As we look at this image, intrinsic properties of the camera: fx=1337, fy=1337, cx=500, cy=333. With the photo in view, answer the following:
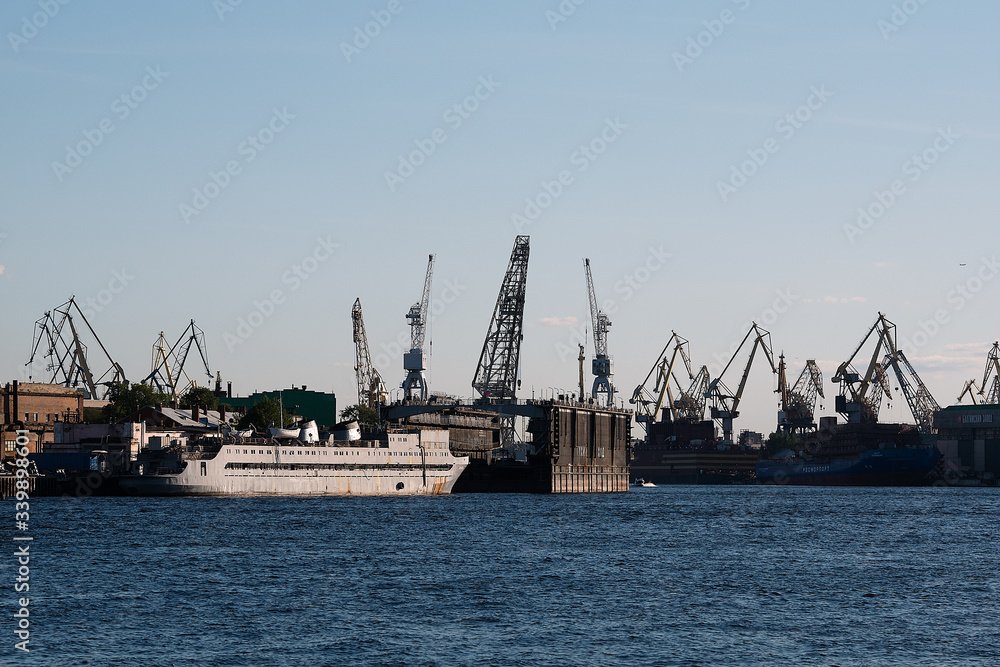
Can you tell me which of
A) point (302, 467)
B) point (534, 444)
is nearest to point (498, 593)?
point (302, 467)

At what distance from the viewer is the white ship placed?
128 meters

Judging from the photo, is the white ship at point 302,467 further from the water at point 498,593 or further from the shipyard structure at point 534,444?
the water at point 498,593

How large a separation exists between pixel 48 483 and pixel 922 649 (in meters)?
109

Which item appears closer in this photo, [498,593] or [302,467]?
[498,593]

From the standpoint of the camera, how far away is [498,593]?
54344 mm

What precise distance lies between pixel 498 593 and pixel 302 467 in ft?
276

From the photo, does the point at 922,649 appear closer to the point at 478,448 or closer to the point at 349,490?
the point at 349,490

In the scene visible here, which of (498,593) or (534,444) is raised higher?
(534,444)

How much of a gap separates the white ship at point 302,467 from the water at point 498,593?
97.7ft

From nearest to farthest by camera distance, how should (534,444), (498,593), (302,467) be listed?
(498,593) < (302,467) < (534,444)

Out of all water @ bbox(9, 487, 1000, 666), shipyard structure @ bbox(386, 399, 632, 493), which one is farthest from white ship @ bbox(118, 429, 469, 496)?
water @ bbox(9, 487, 1000, 666)

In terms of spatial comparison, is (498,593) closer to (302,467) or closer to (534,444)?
(302,467)

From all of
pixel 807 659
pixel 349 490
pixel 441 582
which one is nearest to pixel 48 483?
pixel 349 490

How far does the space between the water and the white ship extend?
97.7ft
